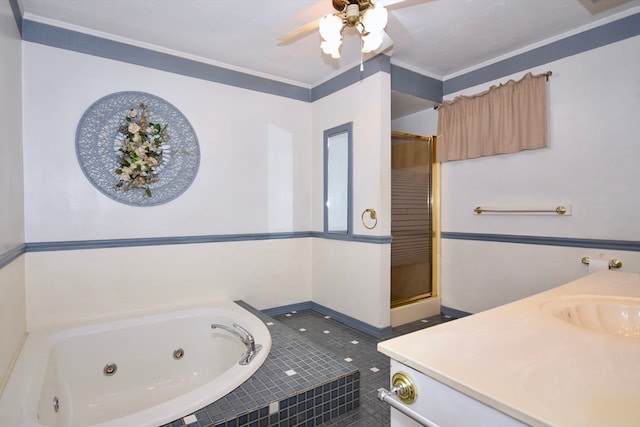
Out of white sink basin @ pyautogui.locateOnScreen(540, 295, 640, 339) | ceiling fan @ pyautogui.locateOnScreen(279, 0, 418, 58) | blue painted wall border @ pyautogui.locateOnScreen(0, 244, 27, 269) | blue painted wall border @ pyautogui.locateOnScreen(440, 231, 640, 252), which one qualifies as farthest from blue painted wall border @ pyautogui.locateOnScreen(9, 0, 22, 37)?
blue painted wall border @ pyautogui.locateOnScreen(440, 231, 640, 252)

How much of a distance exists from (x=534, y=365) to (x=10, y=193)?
2436mm

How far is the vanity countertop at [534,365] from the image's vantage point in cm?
59

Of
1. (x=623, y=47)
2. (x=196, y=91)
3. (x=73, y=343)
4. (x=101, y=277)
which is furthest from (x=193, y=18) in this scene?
(x=623, y=47)

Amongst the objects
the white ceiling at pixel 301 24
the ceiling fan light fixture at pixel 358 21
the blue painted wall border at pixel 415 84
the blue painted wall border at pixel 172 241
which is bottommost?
the blue painted wall border at pixel 172 241

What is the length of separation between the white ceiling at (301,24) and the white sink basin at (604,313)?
163 cm

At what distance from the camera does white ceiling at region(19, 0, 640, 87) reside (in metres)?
2.01

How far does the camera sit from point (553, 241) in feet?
7.82

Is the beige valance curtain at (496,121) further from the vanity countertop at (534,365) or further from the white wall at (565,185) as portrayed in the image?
the vanity countertop at (534,365)

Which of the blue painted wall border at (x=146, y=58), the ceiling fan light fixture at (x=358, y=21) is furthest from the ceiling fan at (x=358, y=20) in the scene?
the blue painted wall border at (x=146, y=58)

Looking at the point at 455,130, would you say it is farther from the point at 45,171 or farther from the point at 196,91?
Result: the point at 45,171

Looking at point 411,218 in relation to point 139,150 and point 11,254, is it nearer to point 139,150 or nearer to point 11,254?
point 139,150

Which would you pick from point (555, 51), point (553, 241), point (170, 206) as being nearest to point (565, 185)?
point (553, 241)

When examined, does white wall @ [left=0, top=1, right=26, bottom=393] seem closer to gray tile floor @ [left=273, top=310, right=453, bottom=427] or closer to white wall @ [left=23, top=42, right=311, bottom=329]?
white wall @ [left=23, top=42, right=311, bottom=329]

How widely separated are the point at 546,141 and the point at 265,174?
90.1 inches
